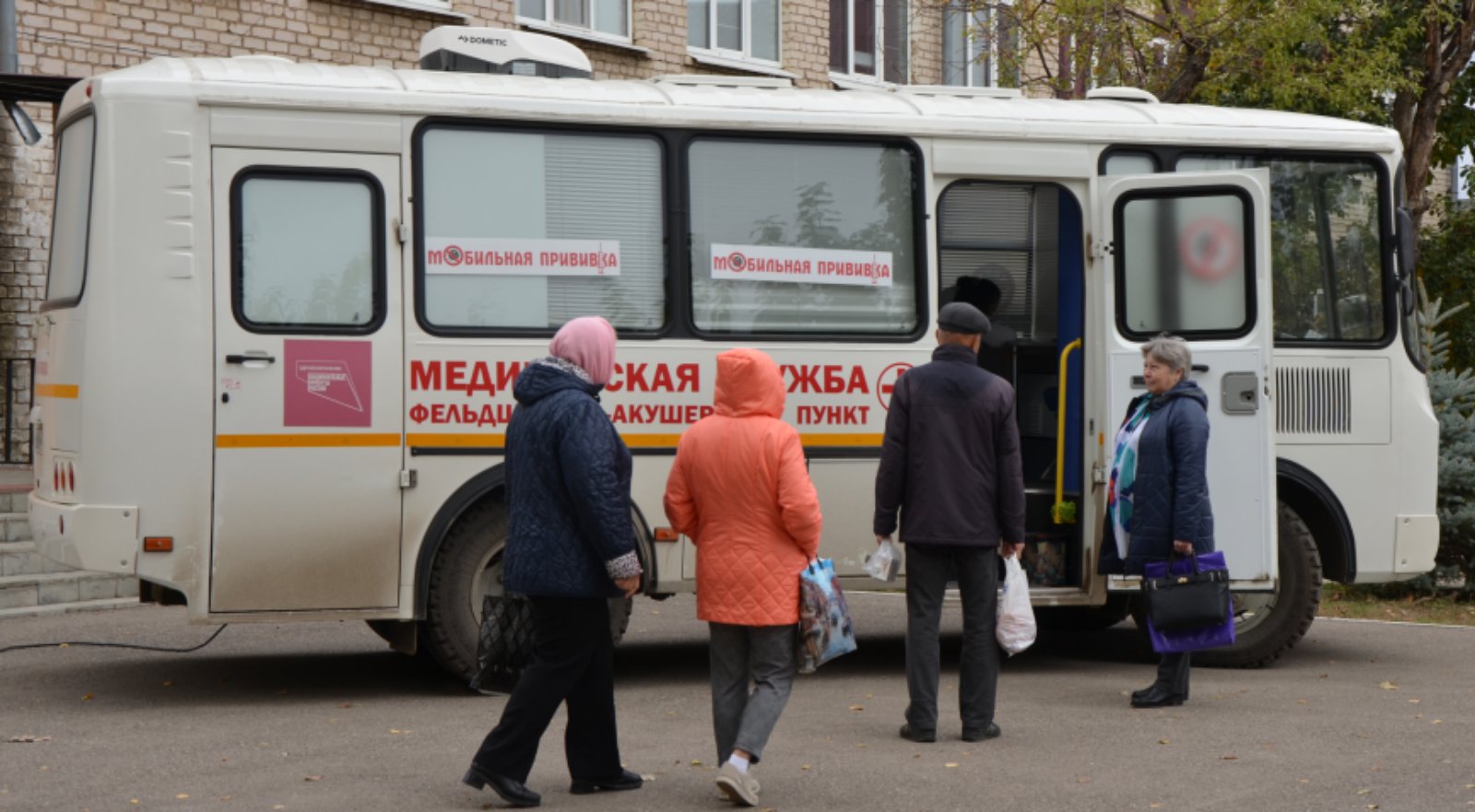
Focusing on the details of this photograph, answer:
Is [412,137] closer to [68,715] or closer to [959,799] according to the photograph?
[68,715]

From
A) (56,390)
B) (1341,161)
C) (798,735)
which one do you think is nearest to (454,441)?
(56,390)

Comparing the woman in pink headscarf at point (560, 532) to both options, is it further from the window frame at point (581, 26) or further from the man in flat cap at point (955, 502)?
the window frame at point (581, 26)

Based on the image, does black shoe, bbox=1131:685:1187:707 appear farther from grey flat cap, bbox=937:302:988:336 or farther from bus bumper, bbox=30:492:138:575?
bus bumper, bbox=30:492:138:575

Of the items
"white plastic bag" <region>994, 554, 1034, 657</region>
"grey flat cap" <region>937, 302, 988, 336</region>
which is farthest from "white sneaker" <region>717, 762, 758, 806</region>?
"grey flat cap" <region>937, 302, 988, 336</region>

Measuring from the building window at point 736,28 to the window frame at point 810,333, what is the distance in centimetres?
1210

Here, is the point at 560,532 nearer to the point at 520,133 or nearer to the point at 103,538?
the point at 103,538

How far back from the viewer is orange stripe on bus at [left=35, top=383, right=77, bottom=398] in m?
8.84

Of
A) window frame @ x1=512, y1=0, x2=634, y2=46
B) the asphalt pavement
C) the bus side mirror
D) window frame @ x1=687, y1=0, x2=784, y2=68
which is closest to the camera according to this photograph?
the asphalt pavement

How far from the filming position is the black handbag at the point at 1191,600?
8.75 m

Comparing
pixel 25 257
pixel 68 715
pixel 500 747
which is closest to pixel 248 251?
pixel 68 715

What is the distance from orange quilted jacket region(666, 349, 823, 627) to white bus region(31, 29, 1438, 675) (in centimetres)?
250

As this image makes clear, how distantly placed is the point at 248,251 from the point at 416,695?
7.22 ft

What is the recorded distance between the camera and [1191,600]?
345 inches

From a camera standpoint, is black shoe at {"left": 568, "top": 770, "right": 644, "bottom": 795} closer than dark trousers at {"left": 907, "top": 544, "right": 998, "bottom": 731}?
Yes
